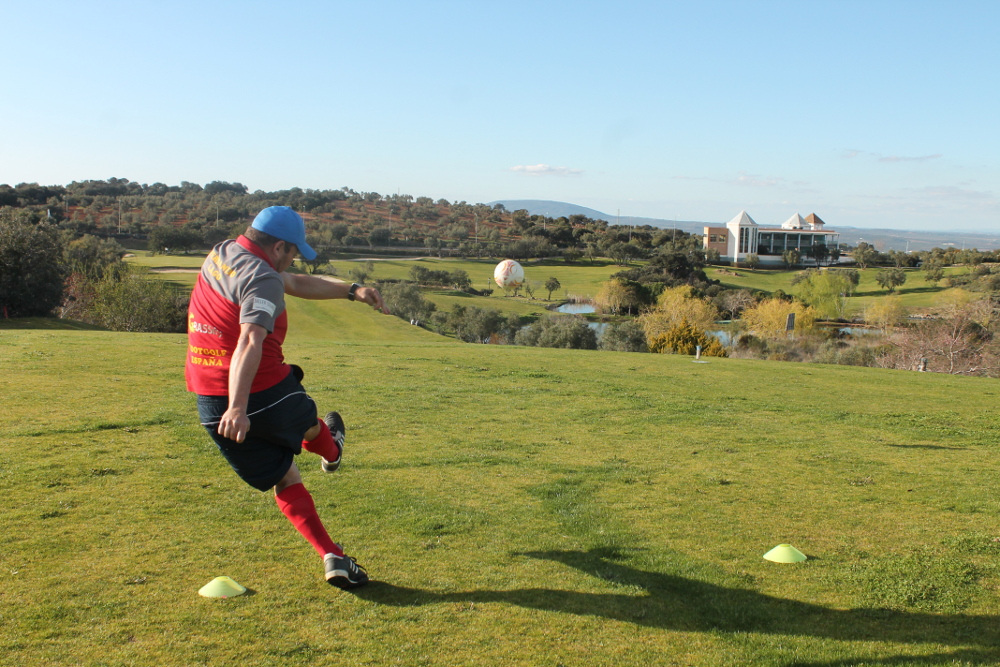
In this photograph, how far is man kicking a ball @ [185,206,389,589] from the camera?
14.1ft

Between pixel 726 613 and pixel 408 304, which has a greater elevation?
pixel 726 613

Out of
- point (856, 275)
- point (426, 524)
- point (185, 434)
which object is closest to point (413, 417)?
point (185, 434)

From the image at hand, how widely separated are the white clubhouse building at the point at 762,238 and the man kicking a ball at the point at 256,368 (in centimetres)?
17015

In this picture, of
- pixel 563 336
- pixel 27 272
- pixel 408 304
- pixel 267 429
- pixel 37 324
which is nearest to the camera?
pixel 267 429

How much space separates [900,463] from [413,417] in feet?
20.6

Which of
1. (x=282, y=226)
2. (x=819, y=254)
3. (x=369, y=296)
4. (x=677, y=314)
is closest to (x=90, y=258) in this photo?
(x=677, y=314)

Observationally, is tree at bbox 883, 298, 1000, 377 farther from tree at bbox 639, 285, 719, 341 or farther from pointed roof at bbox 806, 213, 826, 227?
pointed roof at bbox 806, 213, 826, 227

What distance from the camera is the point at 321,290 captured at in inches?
217

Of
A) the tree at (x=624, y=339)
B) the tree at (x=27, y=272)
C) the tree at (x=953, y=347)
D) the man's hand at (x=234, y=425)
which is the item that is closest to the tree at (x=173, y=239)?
the tree at (x=27, y=272)

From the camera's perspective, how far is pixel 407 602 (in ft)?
14.7

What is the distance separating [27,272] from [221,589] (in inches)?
1565

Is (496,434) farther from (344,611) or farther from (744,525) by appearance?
(344,611)

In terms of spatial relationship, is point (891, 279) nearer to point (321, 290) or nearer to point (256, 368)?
point (321, 290)

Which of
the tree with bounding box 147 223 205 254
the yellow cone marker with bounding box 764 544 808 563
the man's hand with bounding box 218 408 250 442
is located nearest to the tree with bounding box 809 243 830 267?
the tree with bounding box 147 223 205 254
